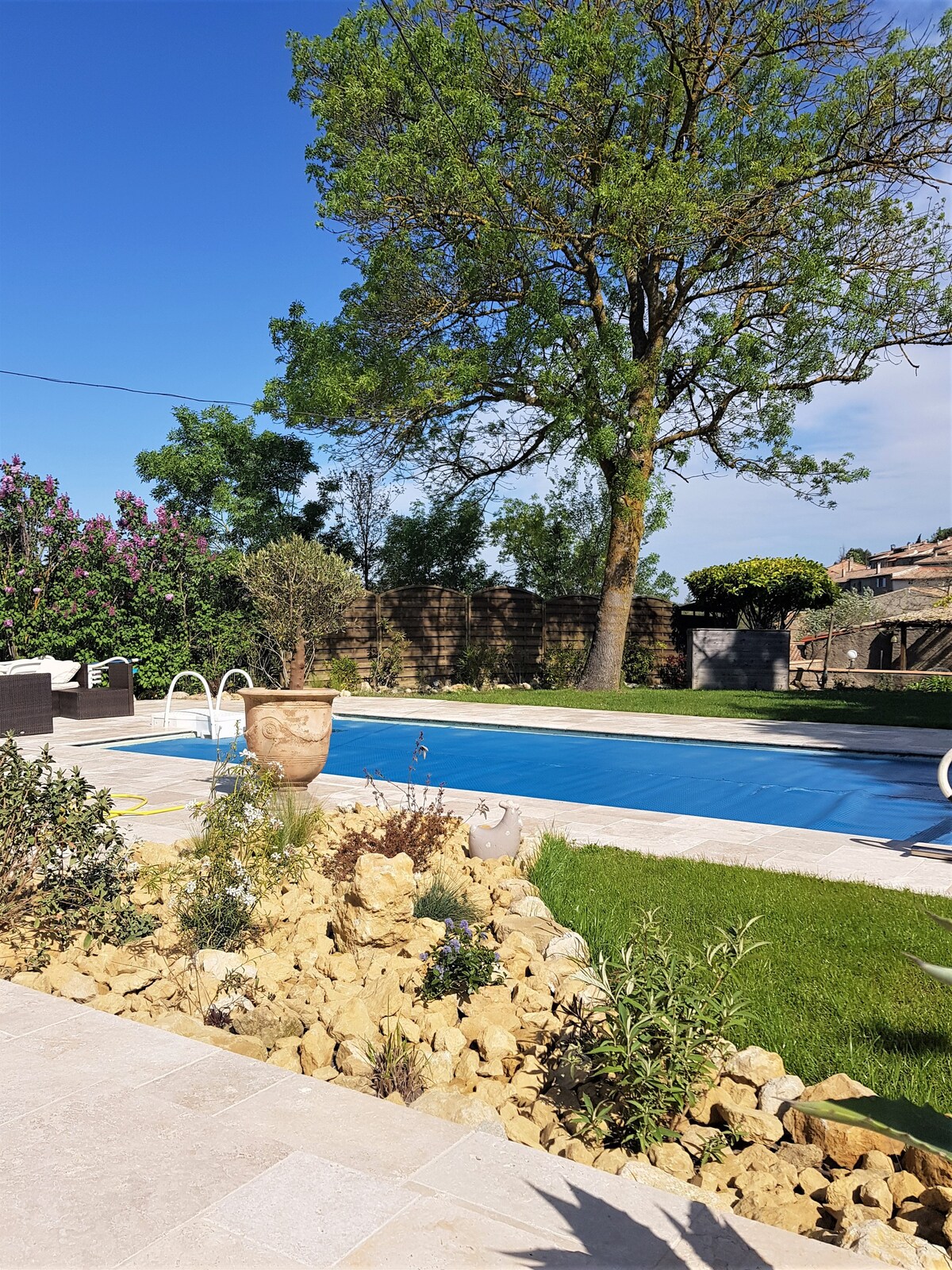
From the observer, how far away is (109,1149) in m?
2.09

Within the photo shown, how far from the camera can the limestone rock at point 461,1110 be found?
2.47m

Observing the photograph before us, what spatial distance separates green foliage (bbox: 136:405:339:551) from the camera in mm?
19391

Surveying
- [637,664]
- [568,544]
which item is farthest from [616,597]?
[568,544]

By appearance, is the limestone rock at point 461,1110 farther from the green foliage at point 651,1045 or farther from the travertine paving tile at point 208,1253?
the travertine paving tile at point 208,1253

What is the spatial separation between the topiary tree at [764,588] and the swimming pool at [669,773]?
908 cm

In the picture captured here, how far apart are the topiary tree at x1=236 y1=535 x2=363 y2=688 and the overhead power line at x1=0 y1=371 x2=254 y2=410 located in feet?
11.6

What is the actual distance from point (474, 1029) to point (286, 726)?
348 centimetres

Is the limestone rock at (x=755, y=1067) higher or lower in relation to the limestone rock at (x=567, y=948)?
lower

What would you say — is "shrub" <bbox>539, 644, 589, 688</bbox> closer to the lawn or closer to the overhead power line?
the lawn

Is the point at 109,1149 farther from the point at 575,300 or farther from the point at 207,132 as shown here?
the point at 575,300

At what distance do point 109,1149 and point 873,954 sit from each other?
2982 mm

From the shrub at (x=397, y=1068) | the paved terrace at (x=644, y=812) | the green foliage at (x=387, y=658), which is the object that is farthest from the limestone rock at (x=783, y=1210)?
the green foliage at (x=387, y=658)

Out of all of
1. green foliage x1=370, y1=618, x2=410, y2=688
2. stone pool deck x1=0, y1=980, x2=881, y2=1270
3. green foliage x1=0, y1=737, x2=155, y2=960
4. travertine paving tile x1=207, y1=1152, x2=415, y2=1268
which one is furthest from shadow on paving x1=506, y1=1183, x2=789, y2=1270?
green foliage x1=370, y1=618, x2=410, y2=688

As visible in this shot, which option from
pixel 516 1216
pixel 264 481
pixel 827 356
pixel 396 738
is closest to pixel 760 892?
pixel 516 1216
